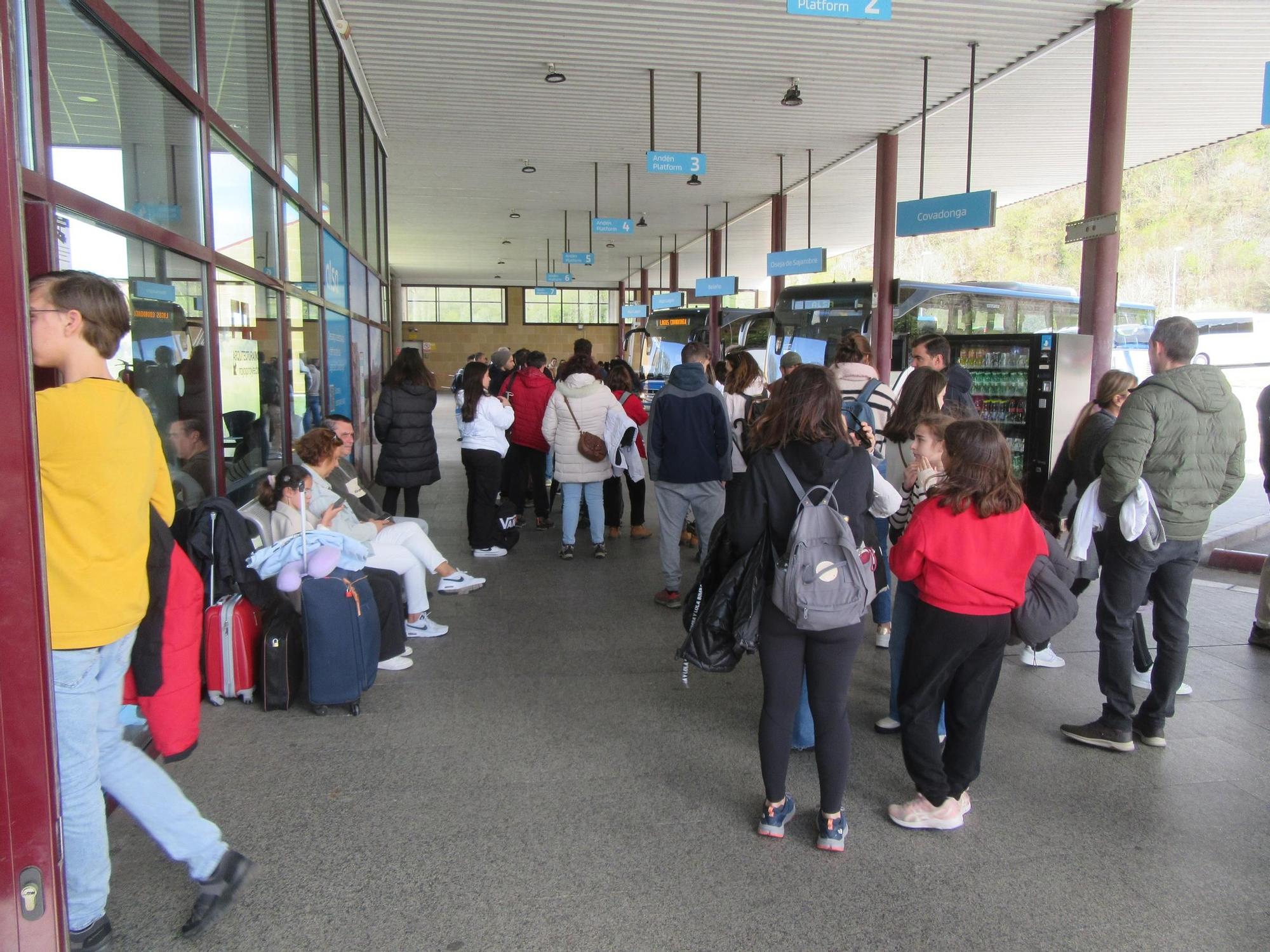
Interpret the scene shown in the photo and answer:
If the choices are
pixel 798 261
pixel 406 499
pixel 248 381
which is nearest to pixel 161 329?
pixel 248 381

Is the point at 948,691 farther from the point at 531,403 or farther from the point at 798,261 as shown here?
the point at 798,261

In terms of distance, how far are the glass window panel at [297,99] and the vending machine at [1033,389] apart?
19.0ft

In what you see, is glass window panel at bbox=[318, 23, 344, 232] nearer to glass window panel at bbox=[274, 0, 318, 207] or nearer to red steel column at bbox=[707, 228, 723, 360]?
→ glass window panel at bbox=[274, 0, 318, 207]

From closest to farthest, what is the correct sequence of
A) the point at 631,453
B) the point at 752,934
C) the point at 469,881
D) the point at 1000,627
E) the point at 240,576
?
the point at 752,934
the point at 469,881
the point at 1000,627
the point at 240,576
the point at 631,453

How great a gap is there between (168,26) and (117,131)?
86 centimetres

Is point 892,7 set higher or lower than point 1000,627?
higher

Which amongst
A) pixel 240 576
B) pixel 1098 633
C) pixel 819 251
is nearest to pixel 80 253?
pixel 240 576

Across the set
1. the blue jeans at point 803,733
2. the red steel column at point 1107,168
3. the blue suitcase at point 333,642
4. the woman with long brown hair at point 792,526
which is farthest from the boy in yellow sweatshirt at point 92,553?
the red steel column at point 1107,168

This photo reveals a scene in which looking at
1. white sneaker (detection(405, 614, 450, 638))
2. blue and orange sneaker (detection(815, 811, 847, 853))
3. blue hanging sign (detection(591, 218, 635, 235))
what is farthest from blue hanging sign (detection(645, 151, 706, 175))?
blue and orange sneaker (detection(815, 811, 847, 853))

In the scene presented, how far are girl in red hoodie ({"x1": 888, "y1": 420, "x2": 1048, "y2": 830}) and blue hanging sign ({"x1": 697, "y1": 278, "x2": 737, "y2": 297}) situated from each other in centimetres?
1636

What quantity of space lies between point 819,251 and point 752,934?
13.4m

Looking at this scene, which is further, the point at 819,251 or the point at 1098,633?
the point at 819,251

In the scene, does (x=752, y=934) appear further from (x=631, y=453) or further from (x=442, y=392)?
(x=442, y=392)

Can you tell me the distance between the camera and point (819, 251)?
48.2 feet
